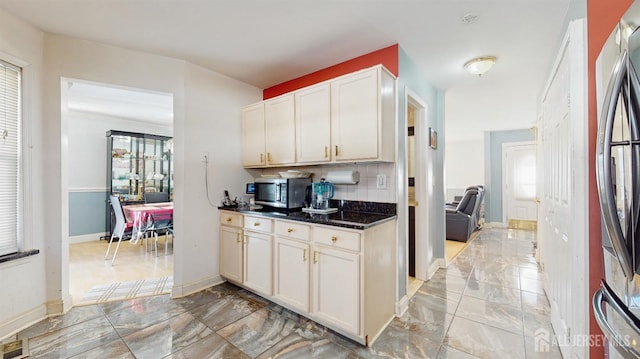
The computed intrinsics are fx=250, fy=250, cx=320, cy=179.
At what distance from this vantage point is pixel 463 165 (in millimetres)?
7625

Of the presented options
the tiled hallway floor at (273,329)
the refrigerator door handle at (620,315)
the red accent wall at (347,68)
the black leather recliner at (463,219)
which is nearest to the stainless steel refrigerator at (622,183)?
the refrigerator door handle at (620,315)

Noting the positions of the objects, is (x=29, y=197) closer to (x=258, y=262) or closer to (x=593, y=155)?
(x=258, y=262)

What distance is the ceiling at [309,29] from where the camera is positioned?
1.84 metres

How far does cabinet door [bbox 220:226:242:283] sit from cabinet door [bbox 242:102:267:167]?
2.79 ft

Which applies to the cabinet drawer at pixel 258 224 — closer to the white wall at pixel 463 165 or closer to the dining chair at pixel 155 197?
the dining chair at pixel 155 197

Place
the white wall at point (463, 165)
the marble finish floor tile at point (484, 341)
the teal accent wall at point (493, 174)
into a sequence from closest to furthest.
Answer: the marble finish floor tile at point (484, 341)
the teal accent wall at point (493, 174)
the white wall at point (463, 165)

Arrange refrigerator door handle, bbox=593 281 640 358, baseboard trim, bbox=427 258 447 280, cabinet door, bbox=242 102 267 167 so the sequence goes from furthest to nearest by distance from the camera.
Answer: baseboard trim, bbox=427 258 447 280
cabinet door, bbox=242 102 267 167
refrigerator door handle, bbox=593 281 640 358

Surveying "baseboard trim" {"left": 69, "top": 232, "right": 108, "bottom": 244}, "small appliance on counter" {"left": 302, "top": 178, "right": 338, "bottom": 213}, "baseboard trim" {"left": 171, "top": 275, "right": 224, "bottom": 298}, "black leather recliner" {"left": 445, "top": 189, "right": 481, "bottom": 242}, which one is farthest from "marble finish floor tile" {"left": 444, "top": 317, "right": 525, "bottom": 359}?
"baseboard trim" {"left": 69, "top": 232, "right": 108, "bottom": 244}

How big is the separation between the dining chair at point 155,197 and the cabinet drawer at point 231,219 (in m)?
2.86

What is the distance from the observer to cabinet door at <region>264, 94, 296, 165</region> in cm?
267

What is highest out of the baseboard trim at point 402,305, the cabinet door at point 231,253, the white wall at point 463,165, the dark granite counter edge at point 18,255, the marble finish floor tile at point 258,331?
the white wall at point 463,165

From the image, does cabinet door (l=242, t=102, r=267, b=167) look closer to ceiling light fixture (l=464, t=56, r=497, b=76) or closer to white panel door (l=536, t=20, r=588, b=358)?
ceiling light fixture (l=464, t=56, r=497, b=76)

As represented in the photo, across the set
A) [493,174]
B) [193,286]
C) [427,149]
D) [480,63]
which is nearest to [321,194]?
[427,149]

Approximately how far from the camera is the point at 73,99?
13.2 ft
